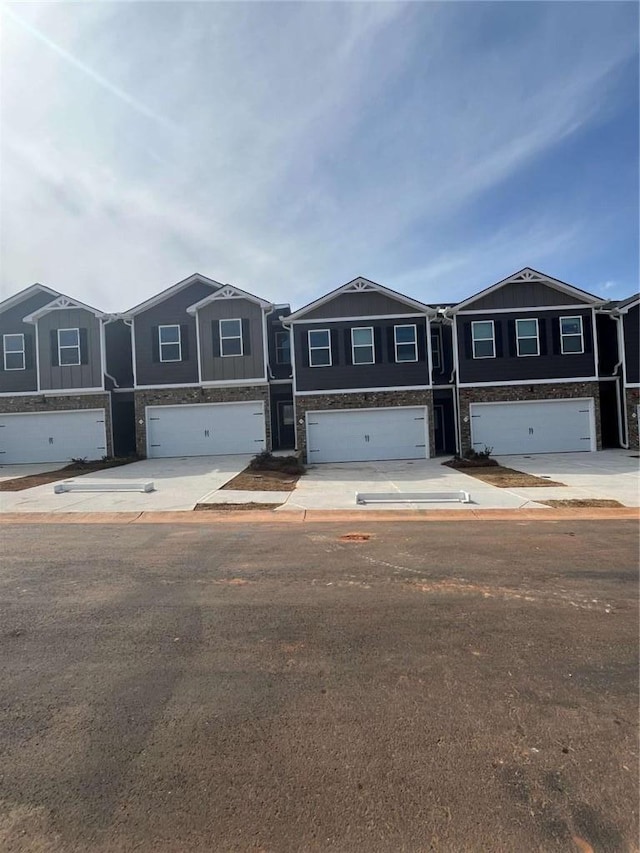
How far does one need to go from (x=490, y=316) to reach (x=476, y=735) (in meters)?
18.2

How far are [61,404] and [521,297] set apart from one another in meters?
19.3

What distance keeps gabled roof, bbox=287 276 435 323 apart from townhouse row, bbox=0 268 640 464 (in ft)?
0.18

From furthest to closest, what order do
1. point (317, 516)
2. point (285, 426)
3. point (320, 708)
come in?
point (285, 426)
point (317, 516)
point (320, 708)

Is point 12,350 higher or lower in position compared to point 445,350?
higher

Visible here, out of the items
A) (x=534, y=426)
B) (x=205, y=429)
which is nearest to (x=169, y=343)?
(x=205, y=429)

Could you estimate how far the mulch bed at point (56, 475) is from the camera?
507 inches

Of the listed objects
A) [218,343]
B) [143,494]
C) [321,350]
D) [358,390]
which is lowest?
[143,494]

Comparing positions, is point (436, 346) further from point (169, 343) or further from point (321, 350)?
point (169, 343)

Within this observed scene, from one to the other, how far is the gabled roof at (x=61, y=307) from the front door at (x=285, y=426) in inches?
326

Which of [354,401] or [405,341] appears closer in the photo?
[354,401]

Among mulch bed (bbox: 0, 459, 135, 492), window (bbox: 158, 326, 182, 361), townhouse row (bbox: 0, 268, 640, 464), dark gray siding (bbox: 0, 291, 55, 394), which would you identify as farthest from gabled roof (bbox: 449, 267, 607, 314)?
dark gray siding (bbox: 0, 291, 55, 394)

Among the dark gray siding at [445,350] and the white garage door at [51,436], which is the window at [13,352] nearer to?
the white garage door at [51,436]

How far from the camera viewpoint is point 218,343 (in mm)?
19312

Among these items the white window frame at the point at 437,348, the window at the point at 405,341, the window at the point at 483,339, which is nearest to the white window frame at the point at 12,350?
the window at the point at 405,341
